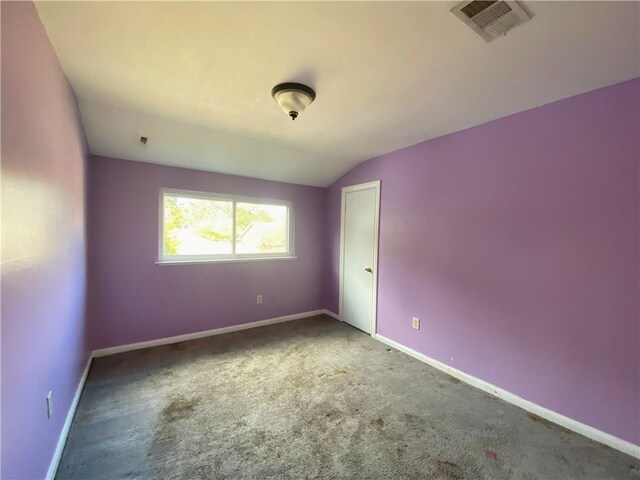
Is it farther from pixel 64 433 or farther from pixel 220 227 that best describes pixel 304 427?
pixel 220 227

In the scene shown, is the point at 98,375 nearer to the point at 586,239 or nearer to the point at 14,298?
the point at 14,298

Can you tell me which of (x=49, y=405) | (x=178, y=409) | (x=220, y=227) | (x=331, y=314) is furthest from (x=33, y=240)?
(x=331, y=314)

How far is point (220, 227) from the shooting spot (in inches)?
142

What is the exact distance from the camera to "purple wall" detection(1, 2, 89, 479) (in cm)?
99

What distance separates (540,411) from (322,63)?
288 cm

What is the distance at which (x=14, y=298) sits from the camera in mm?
1061

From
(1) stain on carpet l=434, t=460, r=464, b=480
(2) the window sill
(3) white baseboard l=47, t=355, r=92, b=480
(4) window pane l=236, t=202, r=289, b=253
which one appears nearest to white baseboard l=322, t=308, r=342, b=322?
(2) the window sill

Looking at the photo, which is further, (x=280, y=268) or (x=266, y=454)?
(x=280, y=268)

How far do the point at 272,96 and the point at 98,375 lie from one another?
2.84m

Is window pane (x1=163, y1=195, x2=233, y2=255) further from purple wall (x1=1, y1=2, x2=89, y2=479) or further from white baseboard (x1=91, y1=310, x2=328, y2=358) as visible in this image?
purple wall (x1=1, y1=2, x2=89, y2=479)

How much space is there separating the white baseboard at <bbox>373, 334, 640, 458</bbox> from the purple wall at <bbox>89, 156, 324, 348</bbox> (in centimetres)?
224

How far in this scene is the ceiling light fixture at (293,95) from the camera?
1.80 m

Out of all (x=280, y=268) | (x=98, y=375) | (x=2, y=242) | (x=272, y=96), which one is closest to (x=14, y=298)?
(x=2, y=242)

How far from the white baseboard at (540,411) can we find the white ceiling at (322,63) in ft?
7.45
